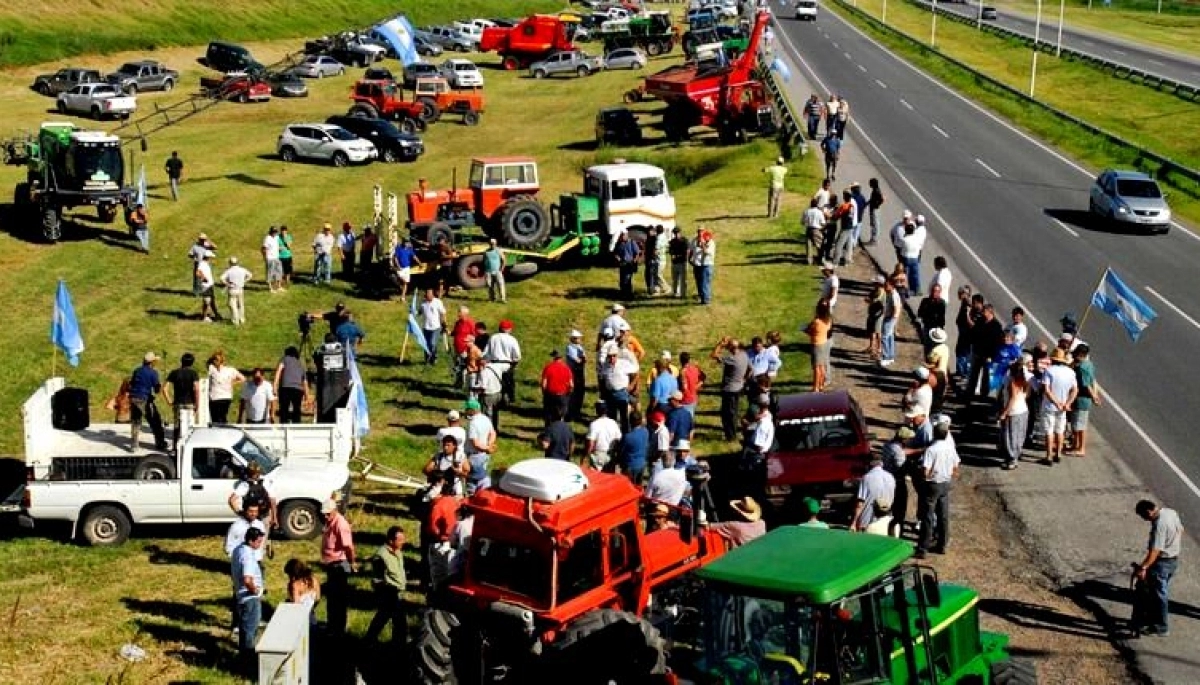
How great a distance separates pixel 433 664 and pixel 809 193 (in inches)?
1268

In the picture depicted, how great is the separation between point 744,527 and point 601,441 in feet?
13.9

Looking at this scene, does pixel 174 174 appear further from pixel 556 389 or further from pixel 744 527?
pixel 744 527

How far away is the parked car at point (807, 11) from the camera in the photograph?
103375 millimetres

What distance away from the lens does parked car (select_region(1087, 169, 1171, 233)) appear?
39844 mm

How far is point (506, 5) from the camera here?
115 metres

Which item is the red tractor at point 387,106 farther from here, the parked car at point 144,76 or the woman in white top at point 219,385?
the woman in white top at point 219,385

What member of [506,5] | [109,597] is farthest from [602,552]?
[506,5]

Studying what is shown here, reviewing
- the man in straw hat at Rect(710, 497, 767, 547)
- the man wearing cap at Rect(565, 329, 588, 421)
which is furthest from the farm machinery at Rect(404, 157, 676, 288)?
the man in straw hat at Rect(710, 497, 767, 547)

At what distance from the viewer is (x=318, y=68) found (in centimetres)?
7712

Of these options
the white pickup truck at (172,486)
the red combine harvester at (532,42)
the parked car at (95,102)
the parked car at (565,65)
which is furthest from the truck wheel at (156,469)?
the red combine harvester at (532,42)

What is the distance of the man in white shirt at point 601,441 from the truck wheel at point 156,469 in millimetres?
5785

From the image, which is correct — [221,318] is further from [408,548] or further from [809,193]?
[809,193]

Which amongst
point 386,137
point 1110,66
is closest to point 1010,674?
point 386,137

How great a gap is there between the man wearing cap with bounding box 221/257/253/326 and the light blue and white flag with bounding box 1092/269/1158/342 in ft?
57.9
